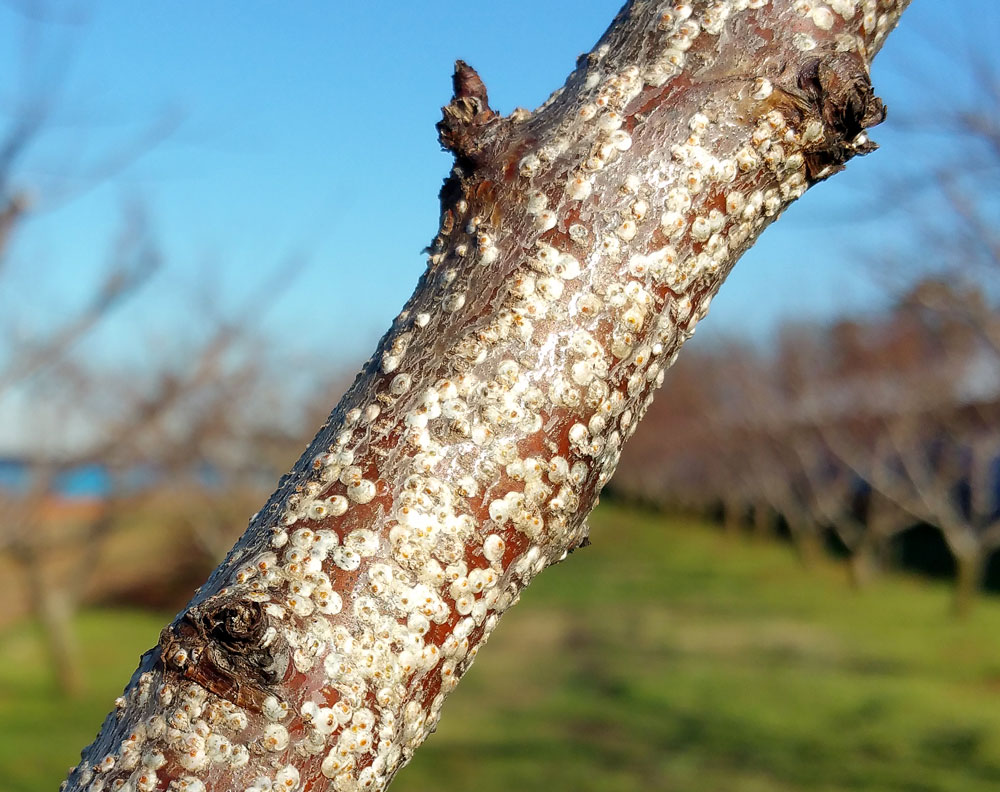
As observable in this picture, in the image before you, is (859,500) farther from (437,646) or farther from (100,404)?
(437,646)

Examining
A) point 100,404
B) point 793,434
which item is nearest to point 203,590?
point 100,404

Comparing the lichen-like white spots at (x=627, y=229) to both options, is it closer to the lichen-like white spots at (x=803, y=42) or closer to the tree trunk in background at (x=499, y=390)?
the tree trunk in background at (x=499, y=390)

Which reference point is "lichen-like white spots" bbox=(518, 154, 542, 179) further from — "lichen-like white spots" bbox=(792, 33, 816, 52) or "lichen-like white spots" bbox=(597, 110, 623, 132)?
"lichen-like white spots" bbox=(792, 33, 816, 52)

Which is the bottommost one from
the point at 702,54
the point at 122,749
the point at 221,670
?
the point at 122,749

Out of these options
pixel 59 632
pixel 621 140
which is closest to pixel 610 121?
pixel 621 140

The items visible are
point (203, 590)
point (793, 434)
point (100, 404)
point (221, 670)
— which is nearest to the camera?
point (221, 670)

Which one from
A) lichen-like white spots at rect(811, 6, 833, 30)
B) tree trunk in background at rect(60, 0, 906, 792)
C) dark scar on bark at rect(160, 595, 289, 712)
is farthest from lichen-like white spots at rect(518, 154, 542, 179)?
dark scar on bark at rect(160, 595, 289, 712)

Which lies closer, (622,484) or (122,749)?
(122,749)

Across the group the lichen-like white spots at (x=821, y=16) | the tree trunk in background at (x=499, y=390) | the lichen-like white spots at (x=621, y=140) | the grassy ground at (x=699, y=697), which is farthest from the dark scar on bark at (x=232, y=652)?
the grassy ground at (x=699, y=697)
